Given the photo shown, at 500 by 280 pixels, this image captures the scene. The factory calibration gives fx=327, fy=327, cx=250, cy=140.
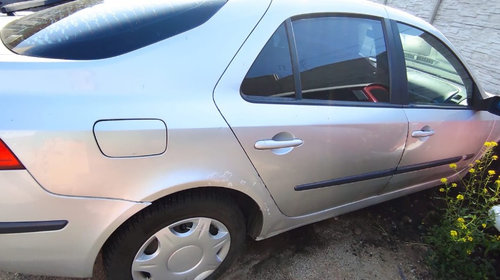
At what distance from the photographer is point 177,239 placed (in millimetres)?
1456

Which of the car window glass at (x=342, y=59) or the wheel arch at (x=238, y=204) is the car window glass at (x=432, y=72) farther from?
the wheel arch at (x=238, y=204)

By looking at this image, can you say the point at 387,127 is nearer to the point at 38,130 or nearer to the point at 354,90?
the point at 354,90

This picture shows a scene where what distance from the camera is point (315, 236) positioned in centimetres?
223

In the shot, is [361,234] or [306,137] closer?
[306,137]

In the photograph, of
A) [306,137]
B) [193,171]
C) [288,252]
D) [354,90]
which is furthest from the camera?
[288,252]

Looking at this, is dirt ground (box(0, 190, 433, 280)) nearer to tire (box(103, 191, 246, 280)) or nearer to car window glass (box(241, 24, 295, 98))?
tire (box(103, 191, 246, 280))

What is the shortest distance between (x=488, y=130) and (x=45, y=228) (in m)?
2.79

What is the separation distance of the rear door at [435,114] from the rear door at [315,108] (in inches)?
6.6

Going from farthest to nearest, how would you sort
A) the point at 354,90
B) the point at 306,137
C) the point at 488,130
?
the point at 488,130, the point at 354,90, the point at 306,137

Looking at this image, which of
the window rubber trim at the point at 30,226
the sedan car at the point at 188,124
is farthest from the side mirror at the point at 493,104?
the window rubber trim at the point at 30,226

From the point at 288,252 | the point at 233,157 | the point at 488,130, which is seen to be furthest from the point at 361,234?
the point at 233,157

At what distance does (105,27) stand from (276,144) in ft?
2.83

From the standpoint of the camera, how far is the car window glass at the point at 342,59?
5.18ft

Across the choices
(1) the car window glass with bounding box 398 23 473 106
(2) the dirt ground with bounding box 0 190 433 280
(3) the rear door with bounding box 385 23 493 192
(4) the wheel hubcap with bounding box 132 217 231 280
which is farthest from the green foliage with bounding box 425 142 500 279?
(4) the wheel hubcap with bounding box 132 217 231 280
